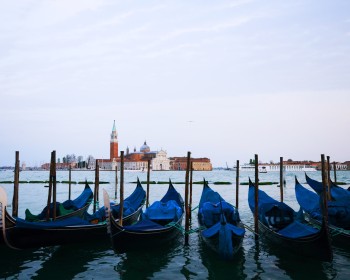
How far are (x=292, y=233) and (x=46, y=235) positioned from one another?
549cm

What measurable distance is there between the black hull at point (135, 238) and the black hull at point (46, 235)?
3.96 ft

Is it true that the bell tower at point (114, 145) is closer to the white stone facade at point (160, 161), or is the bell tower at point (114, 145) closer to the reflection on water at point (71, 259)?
the white stone facade at point (160, 161)

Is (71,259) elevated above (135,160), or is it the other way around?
(135,160)

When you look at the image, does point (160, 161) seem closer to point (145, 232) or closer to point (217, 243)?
point (145, 232)

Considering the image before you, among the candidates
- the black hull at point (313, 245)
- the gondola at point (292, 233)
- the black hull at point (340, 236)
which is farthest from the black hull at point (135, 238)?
the black hull at point (340, 236)

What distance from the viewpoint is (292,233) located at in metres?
7.68

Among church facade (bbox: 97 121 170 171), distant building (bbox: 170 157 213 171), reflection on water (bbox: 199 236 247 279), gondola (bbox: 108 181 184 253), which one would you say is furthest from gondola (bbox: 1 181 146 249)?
distant building (bbox: 170 157 213 171)

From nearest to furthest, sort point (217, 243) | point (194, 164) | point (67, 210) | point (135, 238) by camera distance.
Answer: point (217, 243) → point (135, 238) → point (67, 210) → point (194, 164)

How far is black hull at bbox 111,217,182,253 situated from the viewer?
7.40 meters

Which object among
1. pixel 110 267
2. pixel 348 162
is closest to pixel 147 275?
pixel 110 267

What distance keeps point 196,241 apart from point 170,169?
10927cm

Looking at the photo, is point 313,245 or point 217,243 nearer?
point 313,245

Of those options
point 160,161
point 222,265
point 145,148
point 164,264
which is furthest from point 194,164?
point 222,265

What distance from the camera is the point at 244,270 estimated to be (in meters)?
6.92
